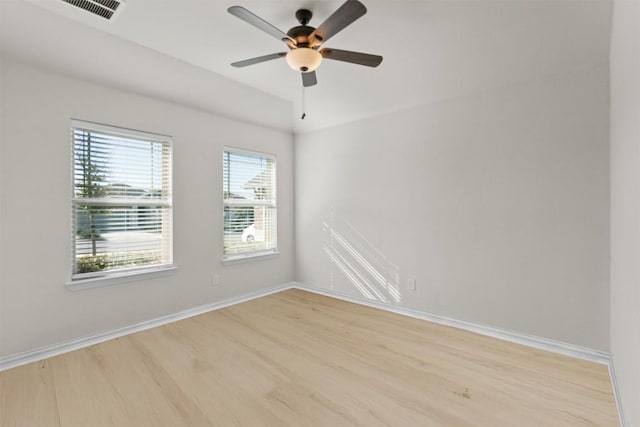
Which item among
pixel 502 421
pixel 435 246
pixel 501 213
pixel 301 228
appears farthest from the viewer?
pixel 301 228

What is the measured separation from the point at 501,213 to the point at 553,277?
680 millimetres

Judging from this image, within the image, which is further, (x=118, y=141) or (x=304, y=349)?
(x=118, y=141)

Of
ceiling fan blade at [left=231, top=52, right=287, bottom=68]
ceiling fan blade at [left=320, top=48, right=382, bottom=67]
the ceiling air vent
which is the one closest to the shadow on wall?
ceiling fan blade at [left=320, top=48, right=382, bottom=67]

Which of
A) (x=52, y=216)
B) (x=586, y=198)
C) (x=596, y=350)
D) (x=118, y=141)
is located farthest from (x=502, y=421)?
(x=118, y=141)

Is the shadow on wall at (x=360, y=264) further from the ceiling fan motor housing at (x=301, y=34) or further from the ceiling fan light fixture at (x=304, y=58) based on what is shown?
the ceiling fan motor housing at (x=301, y=34)

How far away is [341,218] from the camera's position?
409cm

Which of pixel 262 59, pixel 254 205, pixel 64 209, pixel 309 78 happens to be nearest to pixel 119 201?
pixel 64 209

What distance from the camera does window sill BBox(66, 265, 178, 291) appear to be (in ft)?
8.66

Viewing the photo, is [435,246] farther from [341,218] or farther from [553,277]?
[341,218]

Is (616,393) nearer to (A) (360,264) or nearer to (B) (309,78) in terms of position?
(A) (360,264)

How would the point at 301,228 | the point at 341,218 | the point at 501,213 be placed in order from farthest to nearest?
the point at 301,228, the point at 341,218, the point at 501,213

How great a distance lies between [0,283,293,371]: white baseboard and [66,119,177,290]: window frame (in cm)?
47

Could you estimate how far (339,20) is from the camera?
1700mm

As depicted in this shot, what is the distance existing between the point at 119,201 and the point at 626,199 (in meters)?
3.93
